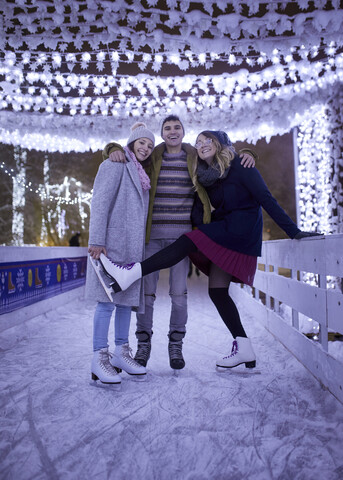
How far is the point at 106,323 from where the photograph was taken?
7.75 ft

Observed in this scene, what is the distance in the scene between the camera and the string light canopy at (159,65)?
421cm

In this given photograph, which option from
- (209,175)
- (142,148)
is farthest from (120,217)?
(209,175)

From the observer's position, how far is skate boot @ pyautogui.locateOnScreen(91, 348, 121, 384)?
2.18m

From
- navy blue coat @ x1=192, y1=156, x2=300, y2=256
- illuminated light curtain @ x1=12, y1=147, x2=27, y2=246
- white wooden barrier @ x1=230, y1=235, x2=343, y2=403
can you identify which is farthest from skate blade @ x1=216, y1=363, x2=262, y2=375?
illuminated light curtain @ x1=12, y1=147, x2=27, y2=246

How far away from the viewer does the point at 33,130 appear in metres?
7.65

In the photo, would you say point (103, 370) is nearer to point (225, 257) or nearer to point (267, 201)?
point (225, 257)

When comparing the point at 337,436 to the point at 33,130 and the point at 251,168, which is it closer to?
the point at 251,168

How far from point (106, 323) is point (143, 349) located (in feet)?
1.30

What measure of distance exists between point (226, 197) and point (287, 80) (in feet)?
16.2

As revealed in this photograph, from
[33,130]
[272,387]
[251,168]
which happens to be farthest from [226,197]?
[33,130]

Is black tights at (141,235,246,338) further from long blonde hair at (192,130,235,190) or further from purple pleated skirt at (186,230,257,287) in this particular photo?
long blonde hair at (192,130,235,190)

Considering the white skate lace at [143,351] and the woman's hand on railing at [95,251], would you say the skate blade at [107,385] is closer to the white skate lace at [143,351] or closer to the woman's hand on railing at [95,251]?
the white skate lace at [143,351]

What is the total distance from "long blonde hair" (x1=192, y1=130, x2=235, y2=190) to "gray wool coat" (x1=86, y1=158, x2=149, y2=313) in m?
0.41

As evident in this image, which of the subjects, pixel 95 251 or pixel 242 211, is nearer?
pixel 95 251
